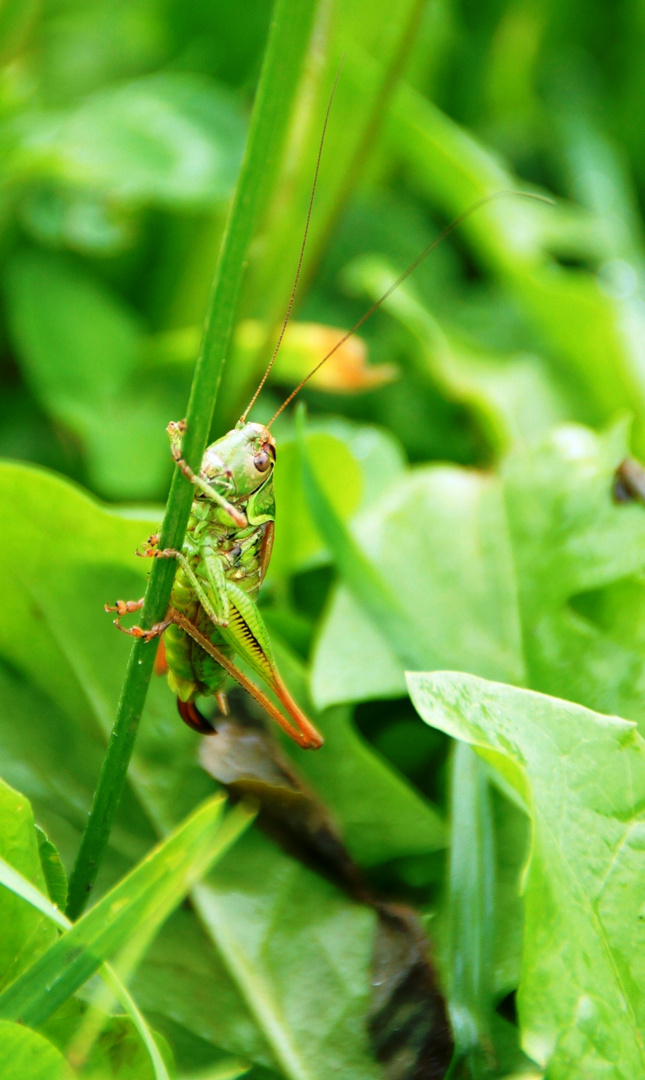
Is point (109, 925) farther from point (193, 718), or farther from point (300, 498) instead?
point (300, 498)

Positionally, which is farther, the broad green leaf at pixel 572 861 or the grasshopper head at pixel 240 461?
the grasshopper head at pixel 240 461

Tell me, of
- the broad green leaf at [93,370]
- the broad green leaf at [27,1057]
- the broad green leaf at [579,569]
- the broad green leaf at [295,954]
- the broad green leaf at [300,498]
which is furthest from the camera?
the broad green leaf at [93,370]

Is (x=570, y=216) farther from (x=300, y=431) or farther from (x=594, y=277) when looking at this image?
(x=300, y=431)

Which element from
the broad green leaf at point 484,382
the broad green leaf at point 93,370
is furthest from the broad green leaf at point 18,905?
the broad green leaf at point 484,382

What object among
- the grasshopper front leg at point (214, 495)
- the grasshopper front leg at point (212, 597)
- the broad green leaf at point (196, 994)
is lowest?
the broad green leaf at point (196, 994)

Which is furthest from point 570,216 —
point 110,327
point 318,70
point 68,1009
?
Answer: point 68,1009

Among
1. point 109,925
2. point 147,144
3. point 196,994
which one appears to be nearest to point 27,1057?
point 109,925

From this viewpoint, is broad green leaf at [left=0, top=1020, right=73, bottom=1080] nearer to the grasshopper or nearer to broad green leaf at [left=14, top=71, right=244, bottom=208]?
the grasshopper

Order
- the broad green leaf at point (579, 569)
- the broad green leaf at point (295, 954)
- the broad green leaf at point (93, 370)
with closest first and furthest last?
the broad green leaf at point (295, 954) → the broad green leaf at point (579, 569) → the broad green leaf at point (93, 370)

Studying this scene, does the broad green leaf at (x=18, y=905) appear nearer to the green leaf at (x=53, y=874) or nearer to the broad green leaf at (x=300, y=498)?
the green leaf at (x=53, y=874)
